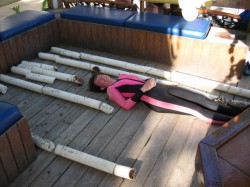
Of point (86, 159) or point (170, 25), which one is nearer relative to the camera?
point (86, 159)

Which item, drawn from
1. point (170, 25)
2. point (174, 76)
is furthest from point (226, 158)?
point (170, 25)

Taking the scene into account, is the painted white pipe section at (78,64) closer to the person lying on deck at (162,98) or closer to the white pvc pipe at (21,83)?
the person lying on deck at (162,98)

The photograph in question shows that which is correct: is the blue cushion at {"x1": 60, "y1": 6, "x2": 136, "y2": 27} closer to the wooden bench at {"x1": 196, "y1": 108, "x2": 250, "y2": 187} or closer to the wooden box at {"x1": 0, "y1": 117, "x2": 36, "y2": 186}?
the wooden box at {"x1": 0, "y1": 117, "x2": 36, "y2": 186}

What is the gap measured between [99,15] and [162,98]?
1902 millimetres

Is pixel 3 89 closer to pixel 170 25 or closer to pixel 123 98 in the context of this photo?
pixel 123 98

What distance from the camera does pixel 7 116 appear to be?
76.9 inches

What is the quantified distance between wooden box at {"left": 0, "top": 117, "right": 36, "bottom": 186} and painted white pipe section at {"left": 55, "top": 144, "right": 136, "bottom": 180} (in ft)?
0.90

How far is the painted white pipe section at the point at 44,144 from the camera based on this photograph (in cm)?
236

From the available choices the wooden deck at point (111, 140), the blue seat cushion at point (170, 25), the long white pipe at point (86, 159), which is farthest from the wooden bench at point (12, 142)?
the blue seat cushion at point (170, 25)

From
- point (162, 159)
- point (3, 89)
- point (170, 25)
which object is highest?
point (170, 25)

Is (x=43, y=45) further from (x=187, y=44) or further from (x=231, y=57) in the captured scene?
(x=231, y=57)

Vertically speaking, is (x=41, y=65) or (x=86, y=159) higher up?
(x=41, y=65)

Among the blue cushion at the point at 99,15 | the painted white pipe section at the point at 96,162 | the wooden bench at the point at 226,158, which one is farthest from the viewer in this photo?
the blue cushion at the point at 99,15

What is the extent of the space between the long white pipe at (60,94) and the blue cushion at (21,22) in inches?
23.2
